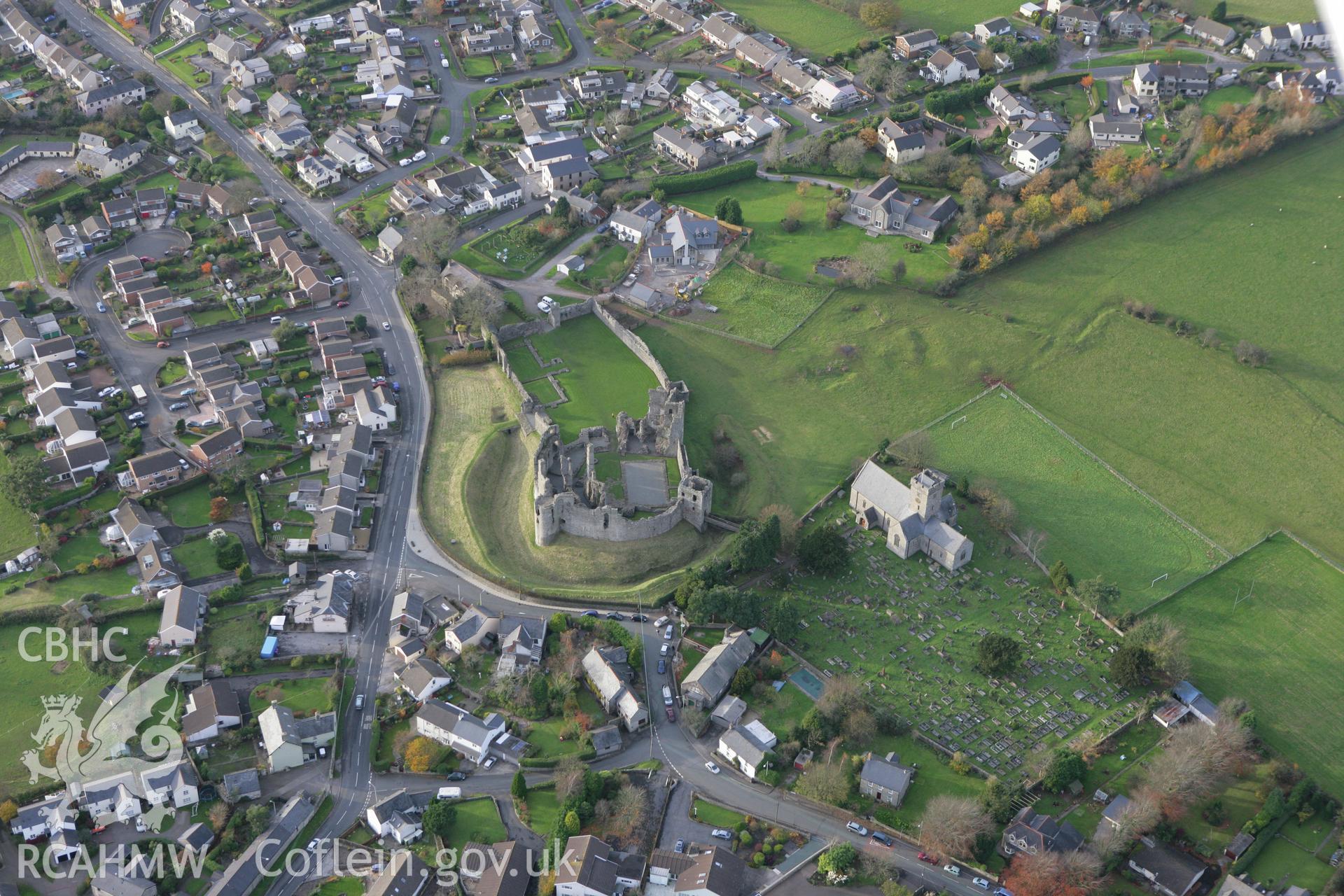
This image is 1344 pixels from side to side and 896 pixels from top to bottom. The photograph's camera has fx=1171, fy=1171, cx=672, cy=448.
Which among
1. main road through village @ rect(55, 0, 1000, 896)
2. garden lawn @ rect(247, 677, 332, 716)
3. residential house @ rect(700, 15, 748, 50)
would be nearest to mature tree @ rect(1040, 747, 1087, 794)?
main road through village @ rect(55, 0, 1000, 896)

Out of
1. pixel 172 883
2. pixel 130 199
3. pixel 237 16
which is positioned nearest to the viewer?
pixel 172 883

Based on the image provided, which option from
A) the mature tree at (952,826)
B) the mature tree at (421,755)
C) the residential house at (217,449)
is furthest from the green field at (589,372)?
the mature tree at (952,826)

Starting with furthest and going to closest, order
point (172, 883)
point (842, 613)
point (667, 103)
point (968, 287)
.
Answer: point (667, 103)
point (968, 287)
point (842, 613)
point (172, 883)

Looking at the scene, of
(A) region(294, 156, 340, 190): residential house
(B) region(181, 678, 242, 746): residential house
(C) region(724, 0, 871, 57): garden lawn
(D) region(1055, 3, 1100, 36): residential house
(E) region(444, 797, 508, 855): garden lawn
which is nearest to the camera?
(E) region(444, 797, 508, 855): garden lawn

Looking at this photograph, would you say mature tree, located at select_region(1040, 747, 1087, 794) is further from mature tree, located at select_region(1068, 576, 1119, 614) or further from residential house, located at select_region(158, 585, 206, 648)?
residential house, located at select_region(158, 585, 206, 648)

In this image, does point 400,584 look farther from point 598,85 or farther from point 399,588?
point 598,85

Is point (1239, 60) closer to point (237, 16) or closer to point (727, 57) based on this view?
point (727, 57)

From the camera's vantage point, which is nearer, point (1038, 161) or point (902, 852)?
point (902, 852)

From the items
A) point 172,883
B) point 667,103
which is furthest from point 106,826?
point 667,103
